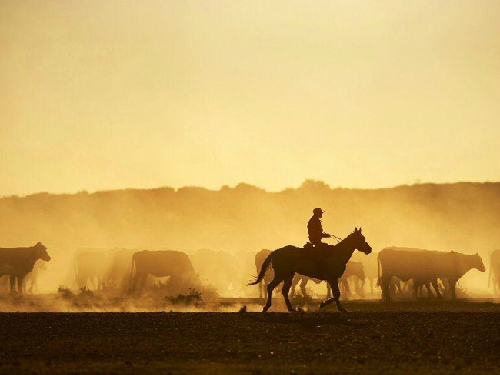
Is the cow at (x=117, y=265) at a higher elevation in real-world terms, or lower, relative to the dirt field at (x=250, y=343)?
higher

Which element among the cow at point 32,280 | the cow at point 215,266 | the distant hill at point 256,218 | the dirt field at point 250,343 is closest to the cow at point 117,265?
the cow at point 32,280

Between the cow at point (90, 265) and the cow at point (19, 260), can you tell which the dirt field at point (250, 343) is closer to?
the cow at point (19, 260)

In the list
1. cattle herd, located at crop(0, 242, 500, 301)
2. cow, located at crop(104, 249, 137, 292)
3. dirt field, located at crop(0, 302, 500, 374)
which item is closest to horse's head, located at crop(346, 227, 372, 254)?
dirt field, located at crop(0, 302, 500, 374)

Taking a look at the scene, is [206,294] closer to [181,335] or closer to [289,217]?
[181,335]

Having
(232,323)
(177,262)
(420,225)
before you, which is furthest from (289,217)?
(232,323)

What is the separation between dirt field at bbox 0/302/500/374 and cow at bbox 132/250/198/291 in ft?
118

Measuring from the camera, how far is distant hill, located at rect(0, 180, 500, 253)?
157m

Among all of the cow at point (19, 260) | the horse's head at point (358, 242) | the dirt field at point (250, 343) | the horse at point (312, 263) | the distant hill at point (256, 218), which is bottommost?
the dirt field at point (250, 343)

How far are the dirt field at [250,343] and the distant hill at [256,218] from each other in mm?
116082

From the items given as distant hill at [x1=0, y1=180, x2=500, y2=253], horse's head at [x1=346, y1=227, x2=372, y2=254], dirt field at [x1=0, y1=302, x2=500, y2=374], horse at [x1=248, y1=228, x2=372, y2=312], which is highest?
Result: distant hill at [x1=0, y1=180, x2=500, y2=253]

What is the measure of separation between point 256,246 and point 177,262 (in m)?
100

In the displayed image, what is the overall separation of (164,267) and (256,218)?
124870 mm

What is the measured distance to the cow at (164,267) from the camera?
6359 cm

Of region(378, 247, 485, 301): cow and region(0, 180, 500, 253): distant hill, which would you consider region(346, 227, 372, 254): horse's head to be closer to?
region(378, 247, 485, 301): cow
